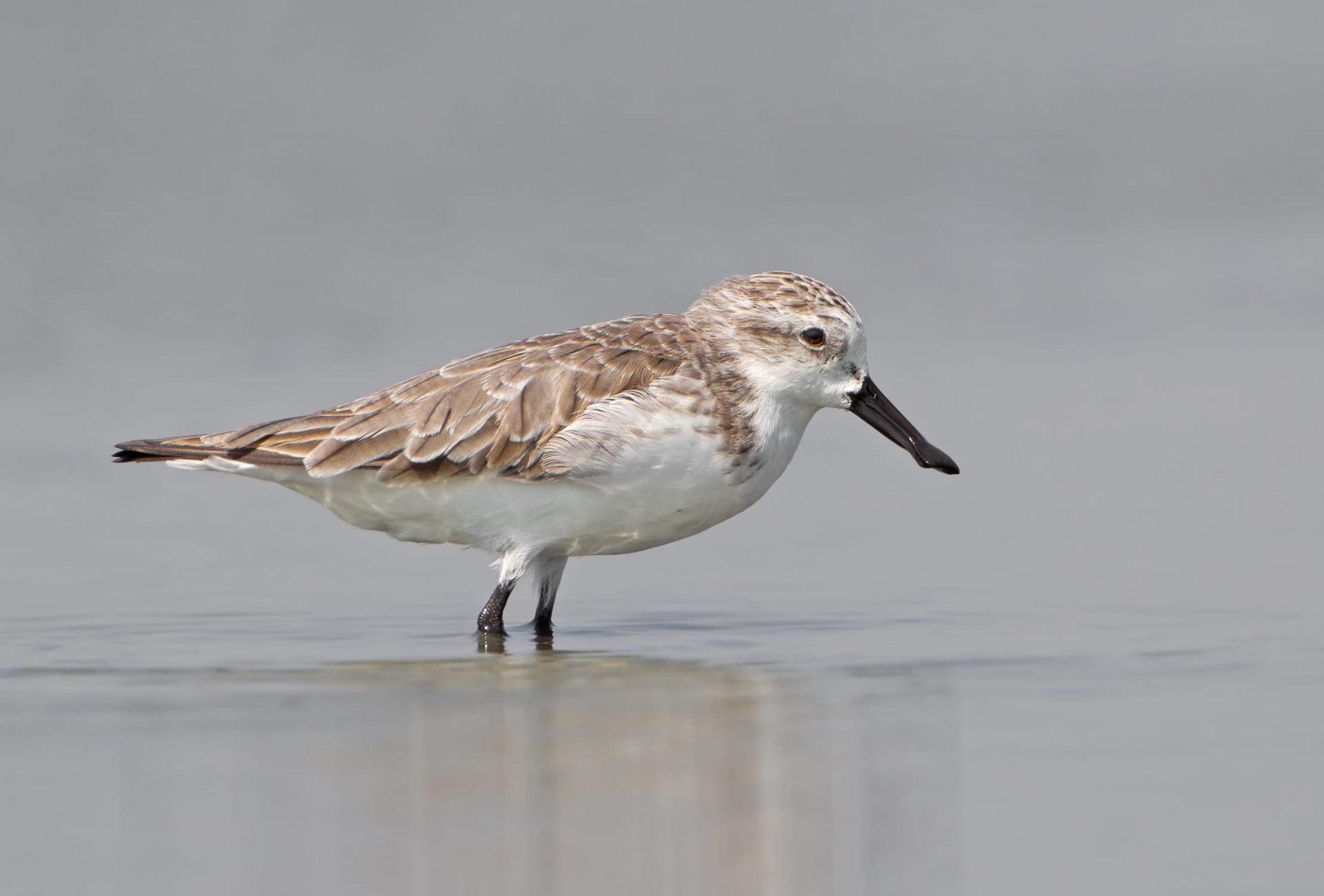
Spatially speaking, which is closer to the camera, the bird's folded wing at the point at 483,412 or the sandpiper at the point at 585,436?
the sandpiper at the point at 585,436

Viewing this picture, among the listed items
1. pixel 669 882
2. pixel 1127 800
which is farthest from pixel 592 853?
pixel 1127 800

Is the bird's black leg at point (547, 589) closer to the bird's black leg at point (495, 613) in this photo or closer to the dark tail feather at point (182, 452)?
the bird's black leg at point (495, 613)

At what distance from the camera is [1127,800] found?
229 inches

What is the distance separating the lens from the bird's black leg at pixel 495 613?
9.18 meters

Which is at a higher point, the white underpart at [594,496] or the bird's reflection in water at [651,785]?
the white underpart at [594,496]

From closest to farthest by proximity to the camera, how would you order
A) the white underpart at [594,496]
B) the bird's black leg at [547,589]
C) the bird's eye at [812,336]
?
the white underpart at [594,496] → the bird's eye at [812,336] → the bird's black leg at [547,589]

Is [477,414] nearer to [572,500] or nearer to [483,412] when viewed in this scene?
[483,412]

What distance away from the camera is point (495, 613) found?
30.2 ft

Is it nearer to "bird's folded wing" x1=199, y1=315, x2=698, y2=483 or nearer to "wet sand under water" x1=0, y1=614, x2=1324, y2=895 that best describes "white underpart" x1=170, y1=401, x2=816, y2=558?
"bird's folded wing" x1=199, y1=315, x2=698, y2=483

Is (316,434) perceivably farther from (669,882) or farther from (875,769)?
(669,882)

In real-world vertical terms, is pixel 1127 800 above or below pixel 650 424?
below

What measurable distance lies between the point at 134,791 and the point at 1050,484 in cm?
777

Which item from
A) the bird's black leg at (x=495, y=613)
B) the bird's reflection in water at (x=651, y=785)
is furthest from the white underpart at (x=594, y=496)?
the bird's reflection in water at (x=651, y=785)

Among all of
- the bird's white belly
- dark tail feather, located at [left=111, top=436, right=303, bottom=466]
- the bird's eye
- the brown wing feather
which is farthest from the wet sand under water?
the bird's eye
